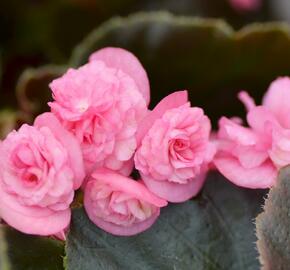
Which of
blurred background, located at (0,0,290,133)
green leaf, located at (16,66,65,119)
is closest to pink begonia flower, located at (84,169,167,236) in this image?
green leaf, located at (16,66,65,119)

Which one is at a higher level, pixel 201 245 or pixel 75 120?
pixel 75 120

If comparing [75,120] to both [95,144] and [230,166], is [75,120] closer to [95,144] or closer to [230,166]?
[95,144]

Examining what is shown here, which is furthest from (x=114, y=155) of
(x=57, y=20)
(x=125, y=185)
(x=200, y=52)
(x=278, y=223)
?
(x=57, y=20)

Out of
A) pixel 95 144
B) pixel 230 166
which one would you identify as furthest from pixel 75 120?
pixel 230 166

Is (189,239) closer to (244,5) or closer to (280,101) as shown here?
(280,101)

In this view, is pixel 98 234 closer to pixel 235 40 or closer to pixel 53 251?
pixel 53 251

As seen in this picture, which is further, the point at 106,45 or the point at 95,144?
the point at 106,45
